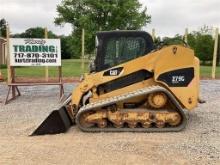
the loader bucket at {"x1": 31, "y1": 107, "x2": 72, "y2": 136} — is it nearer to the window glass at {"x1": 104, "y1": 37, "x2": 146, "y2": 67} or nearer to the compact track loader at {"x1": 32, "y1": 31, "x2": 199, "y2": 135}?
the compact track loader at {"x1": 32, "y1": 31, "x2": 199, "y2": 135}

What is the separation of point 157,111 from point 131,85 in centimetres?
84

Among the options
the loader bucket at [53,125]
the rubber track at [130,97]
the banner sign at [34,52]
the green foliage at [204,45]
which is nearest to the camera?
the loader bucket at [53,125]

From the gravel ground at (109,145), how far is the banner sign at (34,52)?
11.0 ft

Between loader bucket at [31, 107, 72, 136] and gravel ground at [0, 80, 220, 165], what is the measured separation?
0.17m

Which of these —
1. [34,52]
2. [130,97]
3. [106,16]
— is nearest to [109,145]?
[130,97]

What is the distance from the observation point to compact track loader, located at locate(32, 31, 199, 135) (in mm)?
8195

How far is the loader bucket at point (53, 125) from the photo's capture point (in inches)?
312

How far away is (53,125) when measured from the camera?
8.05 metres

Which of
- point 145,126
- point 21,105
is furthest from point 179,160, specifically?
point 21,105

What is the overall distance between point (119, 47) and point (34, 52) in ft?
15.3

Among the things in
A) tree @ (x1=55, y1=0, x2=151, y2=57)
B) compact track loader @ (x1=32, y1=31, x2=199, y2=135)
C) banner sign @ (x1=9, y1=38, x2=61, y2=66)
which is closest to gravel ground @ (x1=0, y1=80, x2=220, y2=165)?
compact track loader @ (x1=32, y1=31, x2=199, y2=135)

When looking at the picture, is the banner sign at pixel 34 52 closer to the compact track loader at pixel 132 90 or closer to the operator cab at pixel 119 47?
the compact track loader at pixel 132 90

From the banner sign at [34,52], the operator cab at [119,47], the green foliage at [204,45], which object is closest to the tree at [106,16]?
the green foliage at [204,45]

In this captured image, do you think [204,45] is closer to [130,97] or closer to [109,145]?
[130,97]
